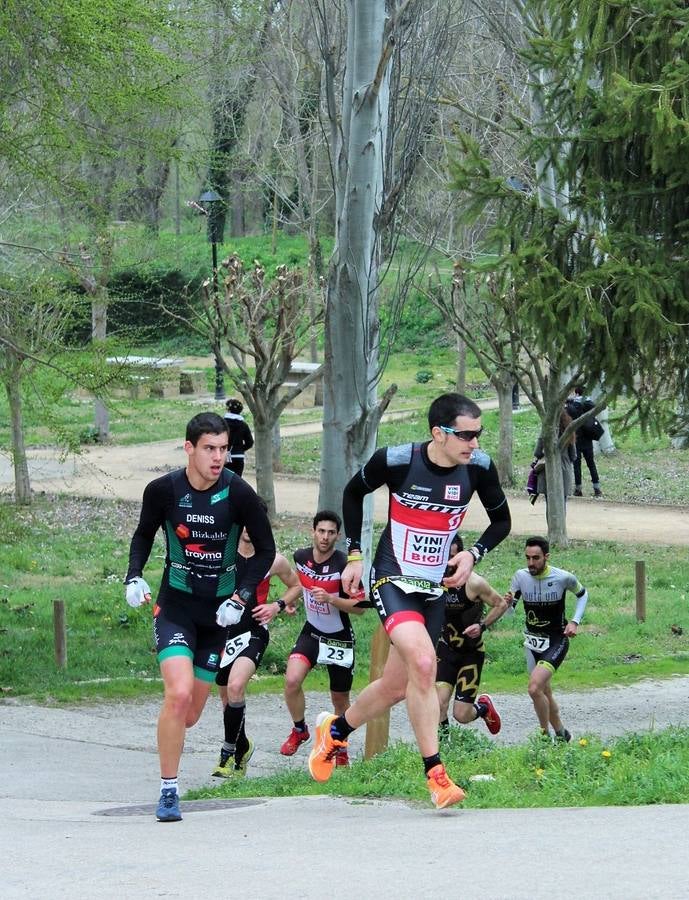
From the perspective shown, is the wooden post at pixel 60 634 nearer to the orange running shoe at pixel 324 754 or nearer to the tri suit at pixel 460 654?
the tri suit at pixel 460 654

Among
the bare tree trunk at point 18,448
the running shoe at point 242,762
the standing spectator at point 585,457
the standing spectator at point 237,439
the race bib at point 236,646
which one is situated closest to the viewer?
the running shoe at point 242,762

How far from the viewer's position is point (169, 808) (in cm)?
688

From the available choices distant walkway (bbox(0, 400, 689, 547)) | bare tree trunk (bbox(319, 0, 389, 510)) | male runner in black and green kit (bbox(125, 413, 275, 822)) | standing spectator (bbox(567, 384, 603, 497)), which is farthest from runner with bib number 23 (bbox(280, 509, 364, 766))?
standing spectator (bbox(567, 384, 603, 497))

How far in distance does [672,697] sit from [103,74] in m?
7.98

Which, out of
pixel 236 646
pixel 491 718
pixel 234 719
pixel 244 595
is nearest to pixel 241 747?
pixel 234 719

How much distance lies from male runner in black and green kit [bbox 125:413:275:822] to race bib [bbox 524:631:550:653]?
4.23m

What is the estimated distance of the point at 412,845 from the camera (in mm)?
5715

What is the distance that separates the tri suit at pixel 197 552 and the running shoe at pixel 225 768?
6.46ft

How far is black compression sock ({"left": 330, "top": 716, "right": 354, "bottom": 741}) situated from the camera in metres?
7.67

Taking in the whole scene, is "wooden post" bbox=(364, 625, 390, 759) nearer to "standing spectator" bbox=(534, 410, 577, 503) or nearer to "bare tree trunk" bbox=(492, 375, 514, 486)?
"standing spectator" bbox=(534, 410, 577, 503)

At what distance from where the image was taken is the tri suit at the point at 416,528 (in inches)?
281

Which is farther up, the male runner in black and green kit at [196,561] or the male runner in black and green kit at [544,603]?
the male runner in black and green kit at [196,561]

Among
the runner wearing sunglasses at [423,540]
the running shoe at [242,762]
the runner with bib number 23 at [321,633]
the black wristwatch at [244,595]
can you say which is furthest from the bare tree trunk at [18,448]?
the runner wearing sunglasses at [423,540]

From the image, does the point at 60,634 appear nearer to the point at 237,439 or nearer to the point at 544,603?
the point at 544,603
